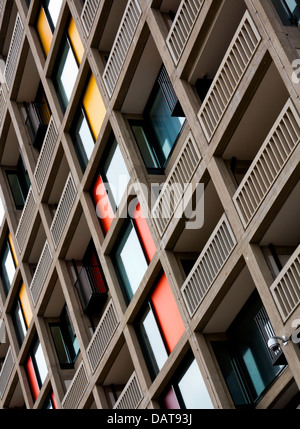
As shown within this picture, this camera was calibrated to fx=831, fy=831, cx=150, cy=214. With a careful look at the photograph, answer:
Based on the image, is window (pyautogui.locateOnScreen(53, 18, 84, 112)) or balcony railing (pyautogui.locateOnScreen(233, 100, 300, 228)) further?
window (pyautogui.locateOnScreen(53, 18, 84, 112))

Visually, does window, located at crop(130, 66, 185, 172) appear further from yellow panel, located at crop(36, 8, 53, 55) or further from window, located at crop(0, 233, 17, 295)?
window, located at crop(0, 233, 17, 295)

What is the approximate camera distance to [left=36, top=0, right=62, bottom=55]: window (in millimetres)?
29031

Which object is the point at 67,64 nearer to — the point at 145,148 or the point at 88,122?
the point at 88,122

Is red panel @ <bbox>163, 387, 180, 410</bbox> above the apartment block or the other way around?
the other way around

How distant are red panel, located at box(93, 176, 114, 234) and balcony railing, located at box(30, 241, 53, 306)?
4.02 metres

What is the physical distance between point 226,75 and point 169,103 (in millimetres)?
4123

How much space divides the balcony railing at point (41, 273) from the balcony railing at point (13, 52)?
729 cm

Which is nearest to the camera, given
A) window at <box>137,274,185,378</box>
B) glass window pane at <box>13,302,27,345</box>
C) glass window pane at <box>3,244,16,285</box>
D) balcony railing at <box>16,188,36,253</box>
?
window at <box>137,274,185,378</box>

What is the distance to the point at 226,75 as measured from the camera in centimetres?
1909

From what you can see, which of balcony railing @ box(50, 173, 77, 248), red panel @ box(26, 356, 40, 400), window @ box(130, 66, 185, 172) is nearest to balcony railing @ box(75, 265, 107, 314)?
balcony railing @ box(50, 173, 77, 248)

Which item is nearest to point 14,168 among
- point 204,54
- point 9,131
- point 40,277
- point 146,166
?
point 9,131

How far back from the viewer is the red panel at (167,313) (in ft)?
69.7

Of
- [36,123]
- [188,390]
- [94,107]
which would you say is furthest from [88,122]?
[188,390]
